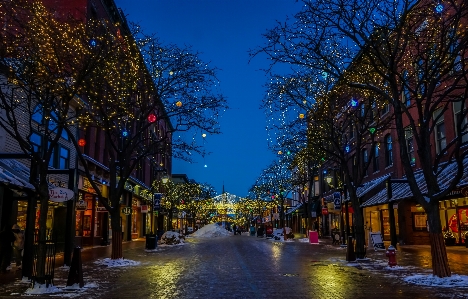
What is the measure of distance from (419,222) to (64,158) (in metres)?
22.5

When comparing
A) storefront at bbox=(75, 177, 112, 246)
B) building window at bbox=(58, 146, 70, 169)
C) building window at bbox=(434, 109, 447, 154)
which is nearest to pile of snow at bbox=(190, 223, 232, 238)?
storefront at bbox=(75, 177, 112, 246)

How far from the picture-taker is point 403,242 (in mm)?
29328

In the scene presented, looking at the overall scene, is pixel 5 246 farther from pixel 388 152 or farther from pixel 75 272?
pixel 388 152

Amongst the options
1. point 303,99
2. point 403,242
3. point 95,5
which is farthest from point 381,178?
point 95,5

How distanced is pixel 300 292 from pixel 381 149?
2692cm

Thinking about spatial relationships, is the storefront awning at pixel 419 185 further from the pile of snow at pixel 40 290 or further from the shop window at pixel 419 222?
the pile of snow at pixel 40 290

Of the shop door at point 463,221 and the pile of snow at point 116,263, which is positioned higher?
the shop door at point 463,221

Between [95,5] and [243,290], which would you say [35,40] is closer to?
[243,290]

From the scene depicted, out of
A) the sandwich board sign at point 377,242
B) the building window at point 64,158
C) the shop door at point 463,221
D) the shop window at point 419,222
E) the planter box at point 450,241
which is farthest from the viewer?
the shop window at point 419,222

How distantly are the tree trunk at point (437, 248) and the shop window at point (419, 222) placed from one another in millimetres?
18150

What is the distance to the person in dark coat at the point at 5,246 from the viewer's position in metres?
15.2

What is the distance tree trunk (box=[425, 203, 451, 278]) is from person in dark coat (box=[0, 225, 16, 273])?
13.1 m

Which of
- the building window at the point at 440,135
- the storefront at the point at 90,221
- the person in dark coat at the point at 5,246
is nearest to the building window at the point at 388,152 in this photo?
the building window at the point at 440,135

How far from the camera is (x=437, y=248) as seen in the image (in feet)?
40.8
